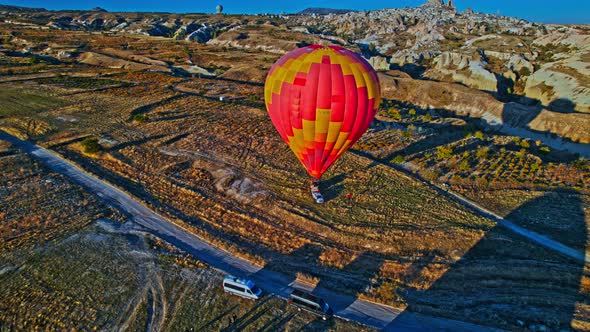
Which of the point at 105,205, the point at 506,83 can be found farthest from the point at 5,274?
the point at 506,83

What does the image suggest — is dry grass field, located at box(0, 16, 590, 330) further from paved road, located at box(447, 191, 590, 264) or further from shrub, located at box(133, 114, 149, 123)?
paved road, located at box(447, 191, 590, 264)

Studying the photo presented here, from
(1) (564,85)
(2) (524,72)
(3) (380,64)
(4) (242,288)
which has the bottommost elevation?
(4) (242,288)

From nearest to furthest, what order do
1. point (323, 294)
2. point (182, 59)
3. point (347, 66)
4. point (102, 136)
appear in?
point (323, 294) → point (347, 66) → point (102, 136) → point (182, 59)

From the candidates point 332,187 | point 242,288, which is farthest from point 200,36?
point 242,288

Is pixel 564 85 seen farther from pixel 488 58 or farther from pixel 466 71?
pixel 488 58

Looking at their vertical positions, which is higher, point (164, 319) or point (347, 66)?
point (347, 66)

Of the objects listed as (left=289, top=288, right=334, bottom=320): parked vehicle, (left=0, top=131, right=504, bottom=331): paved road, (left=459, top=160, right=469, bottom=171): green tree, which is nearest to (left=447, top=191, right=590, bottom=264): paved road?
(left=459, top=160, right=469, bottom=171): green tree

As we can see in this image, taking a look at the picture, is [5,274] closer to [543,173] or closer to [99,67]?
[543,173]
